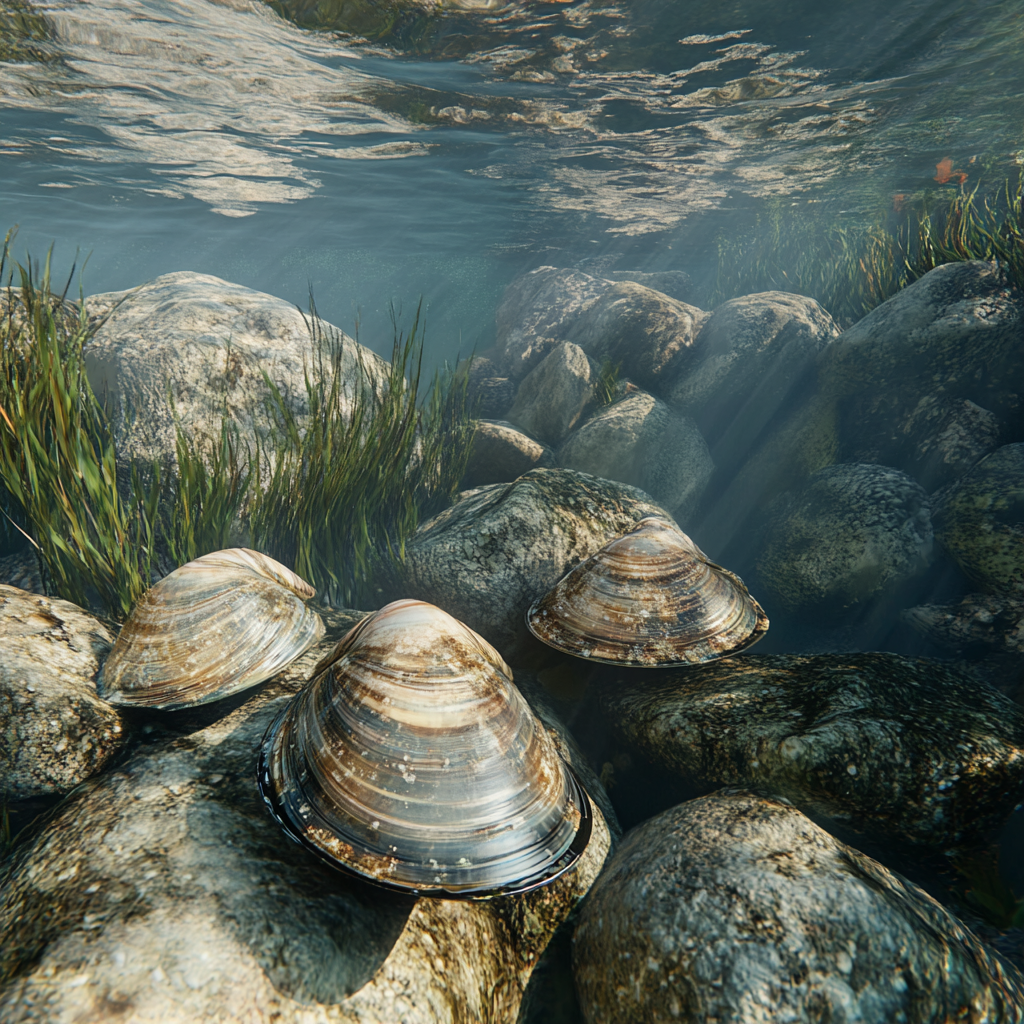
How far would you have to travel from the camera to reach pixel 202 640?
2.52 metres

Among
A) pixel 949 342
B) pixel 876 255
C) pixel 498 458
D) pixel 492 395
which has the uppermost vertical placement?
pixel 876 255

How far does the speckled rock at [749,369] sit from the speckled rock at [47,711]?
8075mm

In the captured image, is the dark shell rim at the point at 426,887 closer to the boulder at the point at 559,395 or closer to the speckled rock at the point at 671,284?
the boulder at the point at 559,395

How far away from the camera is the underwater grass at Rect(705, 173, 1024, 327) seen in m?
7.68

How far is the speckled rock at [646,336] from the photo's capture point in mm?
9289

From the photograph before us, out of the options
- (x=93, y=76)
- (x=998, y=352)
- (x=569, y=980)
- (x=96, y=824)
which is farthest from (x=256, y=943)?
(x=93, y=76)

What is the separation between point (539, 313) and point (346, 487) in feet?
36.7

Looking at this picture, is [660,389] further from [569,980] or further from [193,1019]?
[193,1019]

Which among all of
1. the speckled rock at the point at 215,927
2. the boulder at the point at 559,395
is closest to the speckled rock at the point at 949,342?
the boulder at the point at 559,395

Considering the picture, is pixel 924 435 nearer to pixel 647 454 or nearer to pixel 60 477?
pixel 647 454

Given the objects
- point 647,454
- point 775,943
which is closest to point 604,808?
point 775,943

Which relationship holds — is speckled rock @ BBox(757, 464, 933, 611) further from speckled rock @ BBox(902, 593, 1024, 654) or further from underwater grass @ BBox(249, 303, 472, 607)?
underwater grass @ BBox(249, 303, 472, 607)

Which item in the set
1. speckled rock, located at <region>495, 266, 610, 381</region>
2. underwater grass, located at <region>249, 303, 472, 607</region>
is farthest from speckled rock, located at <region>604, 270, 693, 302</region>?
underwater grass, located at <region>249, 303, 472, 607</region>

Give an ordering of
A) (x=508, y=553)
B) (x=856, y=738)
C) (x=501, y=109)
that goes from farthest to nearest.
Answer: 1. (x=501, y=109)
2. (x=508, y=553)
3. (x=856, y=738)
